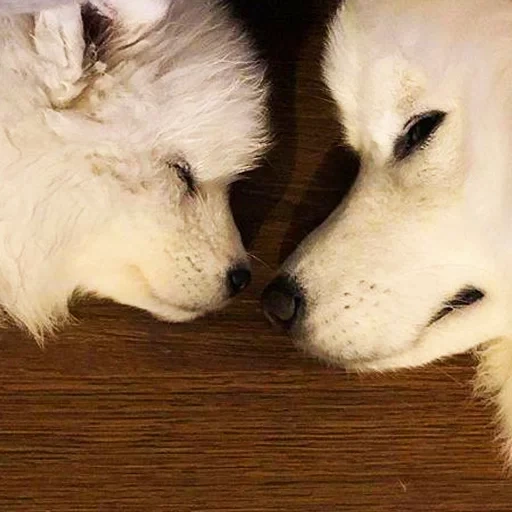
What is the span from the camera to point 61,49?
111 cm

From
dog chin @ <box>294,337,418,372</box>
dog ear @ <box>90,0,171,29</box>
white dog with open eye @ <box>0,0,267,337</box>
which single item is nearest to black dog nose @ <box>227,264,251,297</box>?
white dog with open eye @ <box>0,0,267,337</box>

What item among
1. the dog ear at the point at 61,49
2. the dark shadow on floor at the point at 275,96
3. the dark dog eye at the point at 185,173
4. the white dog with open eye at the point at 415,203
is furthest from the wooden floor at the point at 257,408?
the dog ear at the point at 61,49

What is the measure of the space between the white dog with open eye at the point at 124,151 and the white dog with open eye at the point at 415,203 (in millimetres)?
126

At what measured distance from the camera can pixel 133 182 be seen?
1.20 m

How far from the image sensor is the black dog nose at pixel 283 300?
140cm

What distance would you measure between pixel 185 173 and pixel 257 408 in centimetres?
42

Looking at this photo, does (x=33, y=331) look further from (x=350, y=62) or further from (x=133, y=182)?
(x=350, y=62)

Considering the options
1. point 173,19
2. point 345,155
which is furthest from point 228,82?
point 345,155

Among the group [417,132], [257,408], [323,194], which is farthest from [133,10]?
[257,408]

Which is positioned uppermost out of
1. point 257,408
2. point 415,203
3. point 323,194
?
point 415,203

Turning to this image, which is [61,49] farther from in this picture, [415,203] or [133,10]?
[415,203]

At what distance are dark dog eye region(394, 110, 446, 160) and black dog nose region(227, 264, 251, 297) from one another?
0.85 ft

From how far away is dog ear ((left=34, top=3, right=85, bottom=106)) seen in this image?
1082 mm

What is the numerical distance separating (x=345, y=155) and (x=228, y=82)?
1.19 ft
